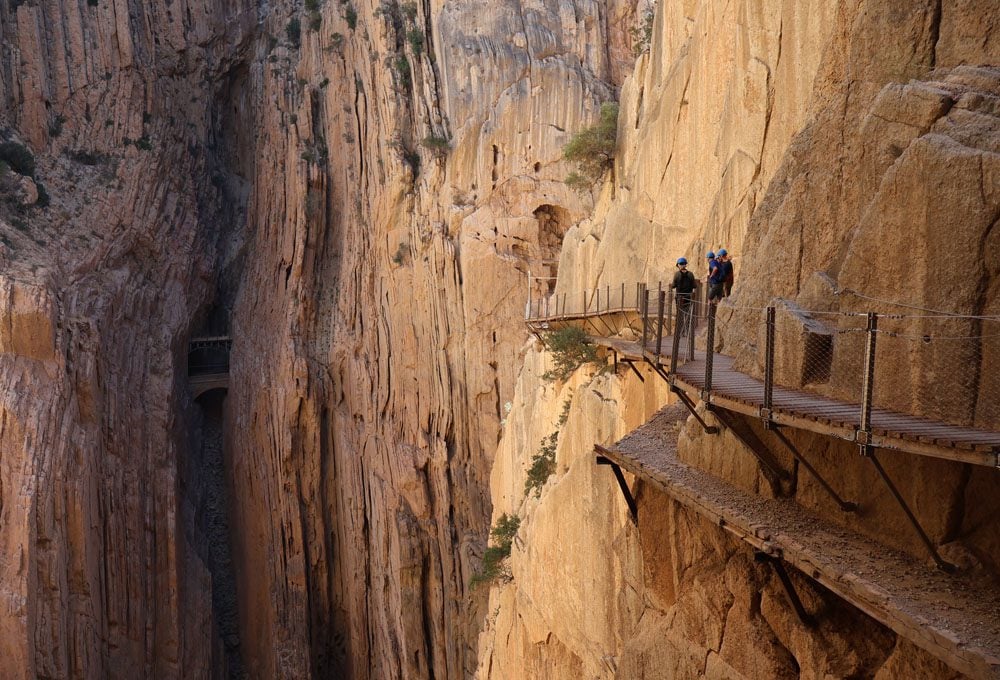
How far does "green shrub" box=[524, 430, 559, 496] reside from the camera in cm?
1512

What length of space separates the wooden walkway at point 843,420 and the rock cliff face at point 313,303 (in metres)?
5.38

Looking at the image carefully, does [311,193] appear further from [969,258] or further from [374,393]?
[969,258]

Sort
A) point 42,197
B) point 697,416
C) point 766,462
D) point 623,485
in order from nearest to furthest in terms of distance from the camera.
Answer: point 766,462
point 697,416
point 623,485
point 42,197

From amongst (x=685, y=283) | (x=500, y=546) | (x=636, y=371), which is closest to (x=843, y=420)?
(x=685, y=283)

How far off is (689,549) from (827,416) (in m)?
3.27

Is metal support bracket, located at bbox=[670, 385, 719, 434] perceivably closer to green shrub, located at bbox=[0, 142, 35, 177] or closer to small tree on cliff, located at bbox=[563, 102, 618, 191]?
small tree on cliff, located at bbox=[563, 102, 618, 191]

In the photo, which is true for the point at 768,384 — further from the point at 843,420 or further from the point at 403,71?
the point at 403,71

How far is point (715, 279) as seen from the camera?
10031 mm

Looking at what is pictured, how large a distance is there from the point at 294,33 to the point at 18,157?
39.7 feet

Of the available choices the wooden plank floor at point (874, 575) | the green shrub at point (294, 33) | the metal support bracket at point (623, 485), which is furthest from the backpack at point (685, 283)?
the green shrub at point (294, 33)

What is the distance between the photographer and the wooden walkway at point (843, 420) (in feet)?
12.8

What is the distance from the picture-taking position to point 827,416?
15.8 ft

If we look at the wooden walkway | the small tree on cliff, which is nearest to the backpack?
the wooden walkway

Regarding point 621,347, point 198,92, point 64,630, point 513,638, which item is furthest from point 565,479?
point 198,92
